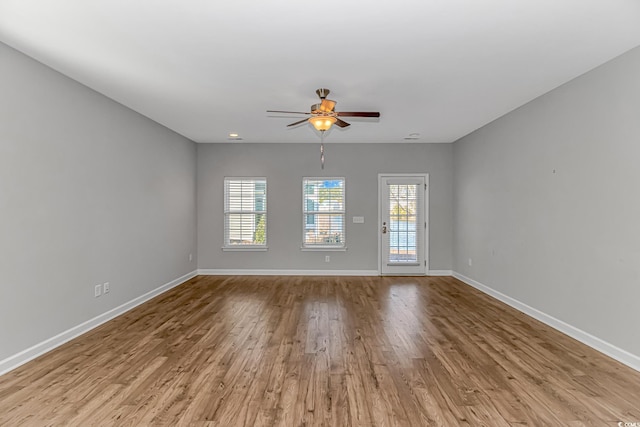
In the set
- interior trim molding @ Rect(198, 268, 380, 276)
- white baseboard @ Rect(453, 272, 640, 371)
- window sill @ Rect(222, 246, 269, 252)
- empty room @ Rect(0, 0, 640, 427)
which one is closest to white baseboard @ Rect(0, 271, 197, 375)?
empty room @ Rect(0, 0, 640, 427)

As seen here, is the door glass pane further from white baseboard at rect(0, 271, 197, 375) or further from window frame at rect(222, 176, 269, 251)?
white baseboard at rect(0, 271, 197, 375)

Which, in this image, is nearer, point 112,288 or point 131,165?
point 112,288

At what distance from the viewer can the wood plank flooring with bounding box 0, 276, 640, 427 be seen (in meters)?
2.16

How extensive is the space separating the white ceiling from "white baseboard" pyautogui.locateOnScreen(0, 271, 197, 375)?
2.68m

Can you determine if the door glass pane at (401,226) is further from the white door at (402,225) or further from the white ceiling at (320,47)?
the white ceiling at (320,47)

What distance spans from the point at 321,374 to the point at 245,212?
4.63 m

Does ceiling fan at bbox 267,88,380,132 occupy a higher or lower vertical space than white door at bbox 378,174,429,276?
higher

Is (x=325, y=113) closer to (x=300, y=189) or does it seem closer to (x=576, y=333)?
(x=300, y=189)

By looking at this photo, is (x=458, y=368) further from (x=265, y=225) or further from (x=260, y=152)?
(x=260, y=152)

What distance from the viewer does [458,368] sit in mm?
2801

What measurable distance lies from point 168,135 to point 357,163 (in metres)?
3.62

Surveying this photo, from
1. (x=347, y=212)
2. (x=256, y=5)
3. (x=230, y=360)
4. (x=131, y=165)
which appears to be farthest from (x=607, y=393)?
(x=131, y=165)

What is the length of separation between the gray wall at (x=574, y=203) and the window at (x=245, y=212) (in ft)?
14.0

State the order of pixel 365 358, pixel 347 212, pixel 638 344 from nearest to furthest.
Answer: pixel 638 344
pixel 365 358
pixel 347 212
